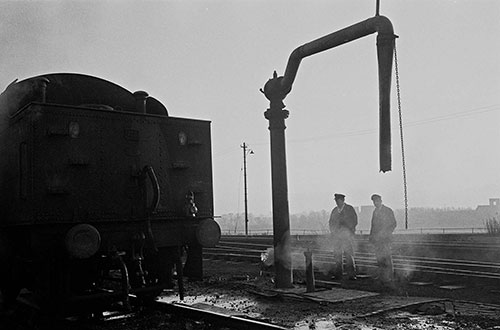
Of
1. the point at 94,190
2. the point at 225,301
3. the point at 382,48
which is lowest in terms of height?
the point at 225,301

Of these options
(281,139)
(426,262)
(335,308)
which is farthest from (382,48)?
(426,262)

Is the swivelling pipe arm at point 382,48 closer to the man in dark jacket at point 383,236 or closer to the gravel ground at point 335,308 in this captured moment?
the gravel ground at point 335,308

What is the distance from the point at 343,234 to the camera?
10.8 metres

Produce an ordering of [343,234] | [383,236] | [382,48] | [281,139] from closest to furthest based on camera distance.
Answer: [382,48], [281,139], [383,236], [343,234]

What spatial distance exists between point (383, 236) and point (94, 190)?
19.6 ft

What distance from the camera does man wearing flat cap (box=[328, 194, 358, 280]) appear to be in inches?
414

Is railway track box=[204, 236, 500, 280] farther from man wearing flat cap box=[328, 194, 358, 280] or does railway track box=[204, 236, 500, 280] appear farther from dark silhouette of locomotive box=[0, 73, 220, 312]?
dark silhouette of locomotive box=[0, 73, 220, 312]

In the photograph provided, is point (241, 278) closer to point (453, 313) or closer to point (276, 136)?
point (276, 136)

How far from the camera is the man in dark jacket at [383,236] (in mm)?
9828

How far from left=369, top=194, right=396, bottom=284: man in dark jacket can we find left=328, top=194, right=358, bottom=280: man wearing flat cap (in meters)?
0.57

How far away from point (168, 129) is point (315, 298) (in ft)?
11.2

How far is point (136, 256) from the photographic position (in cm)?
661

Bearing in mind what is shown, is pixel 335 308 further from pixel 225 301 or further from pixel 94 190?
pixel 94 190

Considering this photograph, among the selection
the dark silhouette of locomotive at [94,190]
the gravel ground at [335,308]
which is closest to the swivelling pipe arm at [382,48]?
the gravel ground at [335,308]
